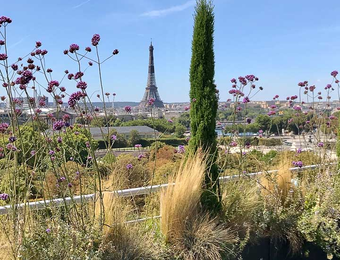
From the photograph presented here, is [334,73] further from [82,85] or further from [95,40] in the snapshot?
[82,85]

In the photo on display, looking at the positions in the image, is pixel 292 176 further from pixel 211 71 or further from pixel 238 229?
pixel 211 71

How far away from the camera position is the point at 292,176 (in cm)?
378

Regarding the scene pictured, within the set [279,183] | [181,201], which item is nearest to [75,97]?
[181,201]

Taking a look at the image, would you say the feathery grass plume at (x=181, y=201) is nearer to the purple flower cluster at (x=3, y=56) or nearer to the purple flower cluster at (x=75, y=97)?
the purple flower cluster at (x=75, y=97)

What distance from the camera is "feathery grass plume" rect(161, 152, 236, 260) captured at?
253cm

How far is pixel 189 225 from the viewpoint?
2686 mm

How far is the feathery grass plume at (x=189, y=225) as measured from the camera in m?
2.53

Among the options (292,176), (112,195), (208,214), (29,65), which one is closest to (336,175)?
(292,176)

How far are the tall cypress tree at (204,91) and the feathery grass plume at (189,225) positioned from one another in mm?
325

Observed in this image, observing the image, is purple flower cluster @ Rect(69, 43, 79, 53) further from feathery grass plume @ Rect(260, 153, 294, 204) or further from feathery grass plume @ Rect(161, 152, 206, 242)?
feathery grass plume @ Rect(260, 153, 294, 204)

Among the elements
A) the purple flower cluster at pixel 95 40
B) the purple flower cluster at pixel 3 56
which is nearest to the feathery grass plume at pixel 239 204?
the purple flower cluster at pixel 95 40

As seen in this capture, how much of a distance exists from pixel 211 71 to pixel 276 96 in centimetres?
145

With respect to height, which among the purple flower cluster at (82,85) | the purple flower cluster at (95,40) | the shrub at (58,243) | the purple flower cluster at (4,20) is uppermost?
the purple flower cluster at (4,20)

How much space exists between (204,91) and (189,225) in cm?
123
